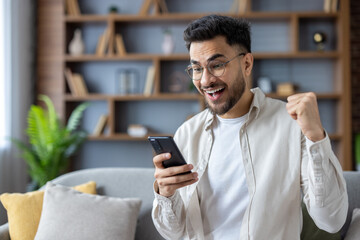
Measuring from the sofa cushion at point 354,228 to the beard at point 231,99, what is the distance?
33.6 inches

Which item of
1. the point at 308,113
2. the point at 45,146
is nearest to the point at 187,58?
the point at 45,146

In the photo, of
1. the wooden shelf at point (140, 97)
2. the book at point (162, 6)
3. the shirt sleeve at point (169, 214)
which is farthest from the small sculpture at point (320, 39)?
the shirt sleeve at point (169, 214)

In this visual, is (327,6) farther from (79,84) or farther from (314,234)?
(314,234)

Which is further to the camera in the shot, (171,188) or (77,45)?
(77,45)

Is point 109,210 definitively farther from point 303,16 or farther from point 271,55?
point 303,16

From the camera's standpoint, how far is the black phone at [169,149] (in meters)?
1.38

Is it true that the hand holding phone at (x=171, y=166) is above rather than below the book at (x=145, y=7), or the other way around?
below

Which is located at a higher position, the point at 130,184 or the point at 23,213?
the point at 130,184

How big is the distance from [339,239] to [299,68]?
8.72 feet

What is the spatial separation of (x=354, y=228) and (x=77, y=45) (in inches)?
131

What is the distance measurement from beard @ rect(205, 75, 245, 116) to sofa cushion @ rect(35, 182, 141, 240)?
2.68 ft

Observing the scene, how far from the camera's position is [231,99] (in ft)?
5.00

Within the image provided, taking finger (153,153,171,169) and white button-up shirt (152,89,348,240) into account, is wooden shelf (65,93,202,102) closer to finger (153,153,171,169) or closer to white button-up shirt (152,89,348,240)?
white button-up shirt (152,89,348,240)

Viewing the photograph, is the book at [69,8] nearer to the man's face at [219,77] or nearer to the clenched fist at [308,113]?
the man's face at [219,77]
